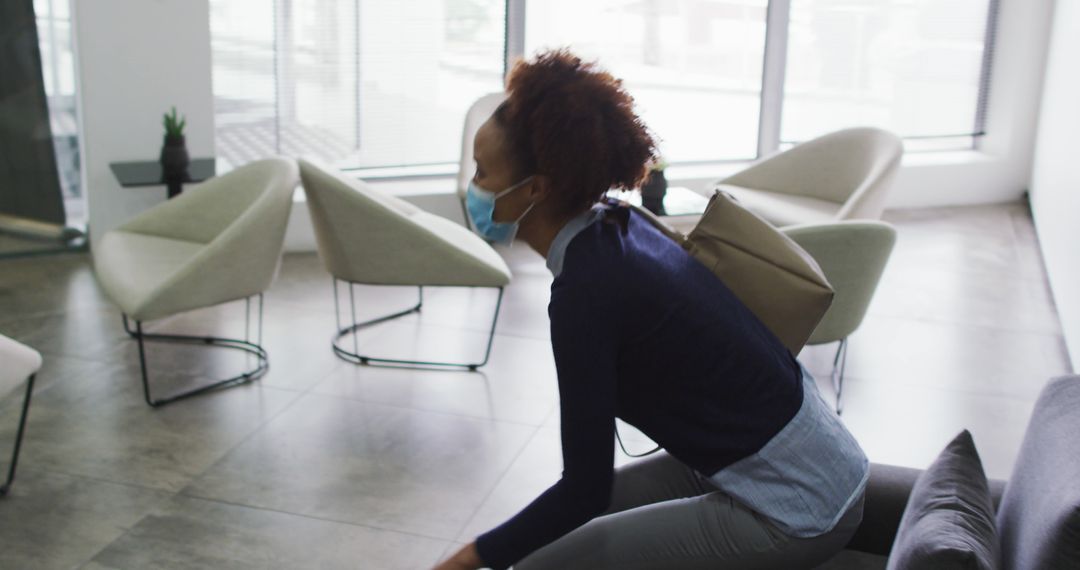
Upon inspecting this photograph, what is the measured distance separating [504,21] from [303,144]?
1396 mm

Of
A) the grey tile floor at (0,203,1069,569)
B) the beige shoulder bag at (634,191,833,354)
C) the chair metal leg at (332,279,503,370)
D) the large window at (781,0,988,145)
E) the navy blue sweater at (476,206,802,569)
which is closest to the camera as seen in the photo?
the navy blue sweater at (476,206,802,569)

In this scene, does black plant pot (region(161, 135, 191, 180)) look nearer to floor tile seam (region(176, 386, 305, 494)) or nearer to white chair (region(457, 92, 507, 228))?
white chair (region(457, 92, 507, 228))

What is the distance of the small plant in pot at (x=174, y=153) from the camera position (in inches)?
216

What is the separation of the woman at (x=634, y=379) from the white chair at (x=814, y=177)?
10.9ft

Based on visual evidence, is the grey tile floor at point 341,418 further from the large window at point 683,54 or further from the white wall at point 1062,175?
the large window at point 683,54

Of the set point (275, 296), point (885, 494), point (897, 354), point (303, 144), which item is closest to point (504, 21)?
point (303, 144)

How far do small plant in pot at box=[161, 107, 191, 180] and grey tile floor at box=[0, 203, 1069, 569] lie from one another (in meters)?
0.67

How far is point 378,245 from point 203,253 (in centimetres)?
65

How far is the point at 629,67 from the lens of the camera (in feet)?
24.2

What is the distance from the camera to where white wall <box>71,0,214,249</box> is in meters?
5.66

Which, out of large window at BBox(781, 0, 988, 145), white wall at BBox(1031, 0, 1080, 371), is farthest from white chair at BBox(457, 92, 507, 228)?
white wall at BBox(1031, 0, 1080, 371)

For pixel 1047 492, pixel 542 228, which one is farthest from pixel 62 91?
pixel 1047 492

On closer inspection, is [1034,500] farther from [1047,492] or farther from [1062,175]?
[1062,175]

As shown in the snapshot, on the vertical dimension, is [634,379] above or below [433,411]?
above
